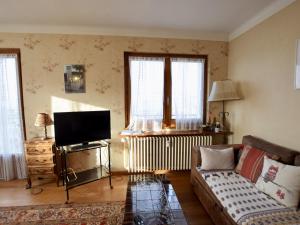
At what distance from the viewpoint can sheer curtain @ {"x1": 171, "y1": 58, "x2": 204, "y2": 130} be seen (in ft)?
10.8

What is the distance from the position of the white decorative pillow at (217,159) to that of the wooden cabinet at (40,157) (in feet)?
7.29

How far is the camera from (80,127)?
270 centimetres

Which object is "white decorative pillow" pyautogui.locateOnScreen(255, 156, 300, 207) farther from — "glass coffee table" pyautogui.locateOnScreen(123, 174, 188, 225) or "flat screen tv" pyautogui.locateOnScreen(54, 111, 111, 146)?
"flat screen tv" pyautogui.locateOnScreen(54, 111, 111, 146)

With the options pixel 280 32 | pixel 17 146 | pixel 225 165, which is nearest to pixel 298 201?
pixel 225 165

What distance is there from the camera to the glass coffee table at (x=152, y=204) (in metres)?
1.58

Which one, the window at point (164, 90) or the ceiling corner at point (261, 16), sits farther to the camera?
the window at point (164, 90)

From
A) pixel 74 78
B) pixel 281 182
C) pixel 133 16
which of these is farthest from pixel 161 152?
pixel 133 16

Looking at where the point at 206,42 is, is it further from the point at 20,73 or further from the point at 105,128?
Result: the point at 20,73

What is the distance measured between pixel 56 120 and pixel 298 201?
2.80 meters

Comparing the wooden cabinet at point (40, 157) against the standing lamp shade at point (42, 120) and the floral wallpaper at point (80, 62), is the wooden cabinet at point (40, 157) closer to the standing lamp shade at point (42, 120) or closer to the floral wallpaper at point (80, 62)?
the standing lamp shade at point (42, 120)

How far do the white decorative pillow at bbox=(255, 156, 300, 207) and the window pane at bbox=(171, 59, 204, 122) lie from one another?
1.63 metres

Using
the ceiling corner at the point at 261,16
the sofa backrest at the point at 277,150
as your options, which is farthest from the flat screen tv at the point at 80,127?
the ceiling corner at the point at 261,16

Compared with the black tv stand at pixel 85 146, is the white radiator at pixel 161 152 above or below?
below

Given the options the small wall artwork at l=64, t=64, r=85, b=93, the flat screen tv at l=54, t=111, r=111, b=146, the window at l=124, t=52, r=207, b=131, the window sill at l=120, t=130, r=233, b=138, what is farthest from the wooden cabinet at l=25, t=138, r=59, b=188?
the window at l=124, t=52, r=207, b=131
